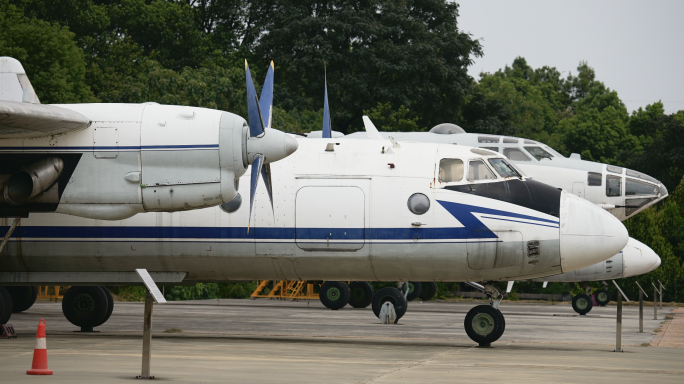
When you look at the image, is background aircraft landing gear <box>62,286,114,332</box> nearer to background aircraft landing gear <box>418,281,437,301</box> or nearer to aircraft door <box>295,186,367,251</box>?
aircraft door <box>295,186,367,251</box>

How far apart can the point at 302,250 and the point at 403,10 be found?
42.6 m

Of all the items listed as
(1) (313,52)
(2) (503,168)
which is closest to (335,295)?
(2) (503,168)

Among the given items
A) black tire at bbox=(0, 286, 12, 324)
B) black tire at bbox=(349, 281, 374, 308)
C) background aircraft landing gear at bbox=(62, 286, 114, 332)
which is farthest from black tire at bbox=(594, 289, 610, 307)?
black tire at bbox=(0, 286, 12, 324)

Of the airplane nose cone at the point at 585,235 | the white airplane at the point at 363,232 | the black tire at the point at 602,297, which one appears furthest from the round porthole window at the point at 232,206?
the black tire at the point at 602,297

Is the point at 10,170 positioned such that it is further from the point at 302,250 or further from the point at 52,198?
the point at 302,250

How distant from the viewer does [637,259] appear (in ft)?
77.6

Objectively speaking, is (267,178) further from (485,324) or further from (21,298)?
(21,298)

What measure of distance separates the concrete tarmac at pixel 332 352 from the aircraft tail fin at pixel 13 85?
4.32 m

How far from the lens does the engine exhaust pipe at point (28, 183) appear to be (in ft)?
45.4

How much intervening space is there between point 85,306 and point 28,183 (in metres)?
5.93

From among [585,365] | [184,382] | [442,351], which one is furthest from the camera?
[442,351]

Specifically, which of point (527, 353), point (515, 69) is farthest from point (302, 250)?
point (515, 69)

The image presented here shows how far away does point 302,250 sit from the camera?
1631 cm

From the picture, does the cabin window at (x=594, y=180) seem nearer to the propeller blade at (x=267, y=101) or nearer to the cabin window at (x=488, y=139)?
the cabin window at (x=488, y=139)
